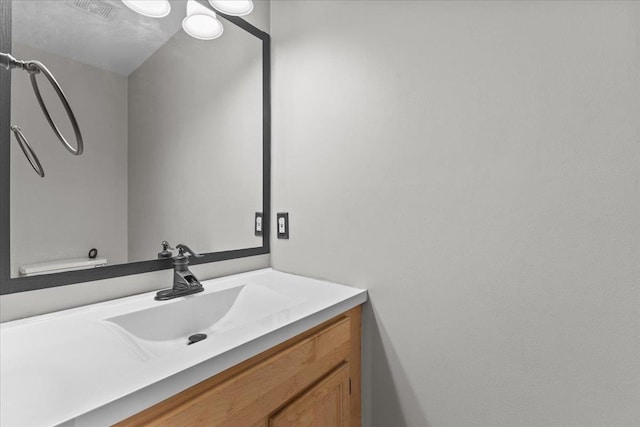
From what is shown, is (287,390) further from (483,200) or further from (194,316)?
(483,200)

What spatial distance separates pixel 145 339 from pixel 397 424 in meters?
0.86

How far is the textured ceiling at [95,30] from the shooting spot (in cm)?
86

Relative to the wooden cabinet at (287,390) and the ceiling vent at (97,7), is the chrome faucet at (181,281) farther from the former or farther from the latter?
the ceiling vent at (97,7)

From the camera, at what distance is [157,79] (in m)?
1.14

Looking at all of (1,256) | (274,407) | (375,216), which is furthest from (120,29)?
(274,407)

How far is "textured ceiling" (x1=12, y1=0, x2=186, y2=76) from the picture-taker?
2.83ft

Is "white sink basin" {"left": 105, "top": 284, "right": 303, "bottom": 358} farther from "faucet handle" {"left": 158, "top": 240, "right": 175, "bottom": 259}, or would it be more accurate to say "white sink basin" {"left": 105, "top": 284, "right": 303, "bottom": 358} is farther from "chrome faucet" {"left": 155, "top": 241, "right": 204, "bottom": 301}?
"faucet handle" {"left": 158, "top": 240, "right": 175, "bottom": 259}

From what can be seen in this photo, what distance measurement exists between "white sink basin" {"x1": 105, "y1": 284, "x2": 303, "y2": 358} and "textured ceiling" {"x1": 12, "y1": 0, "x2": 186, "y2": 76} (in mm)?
804

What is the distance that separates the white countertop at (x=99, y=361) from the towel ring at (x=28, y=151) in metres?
0.40

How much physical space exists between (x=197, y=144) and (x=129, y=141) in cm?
26

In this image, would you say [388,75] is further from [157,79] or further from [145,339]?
[145,339]

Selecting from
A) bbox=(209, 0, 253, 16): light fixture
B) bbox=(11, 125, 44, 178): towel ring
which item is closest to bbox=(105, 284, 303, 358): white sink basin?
bbox=(11, 125, 44, 178): towel ring

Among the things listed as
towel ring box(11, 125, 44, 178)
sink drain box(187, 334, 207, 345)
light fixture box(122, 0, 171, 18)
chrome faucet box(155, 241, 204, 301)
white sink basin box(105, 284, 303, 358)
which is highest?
light fixture box(122, 0, 171, 18)

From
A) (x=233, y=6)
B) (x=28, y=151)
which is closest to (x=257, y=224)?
(x=28, y=151)
